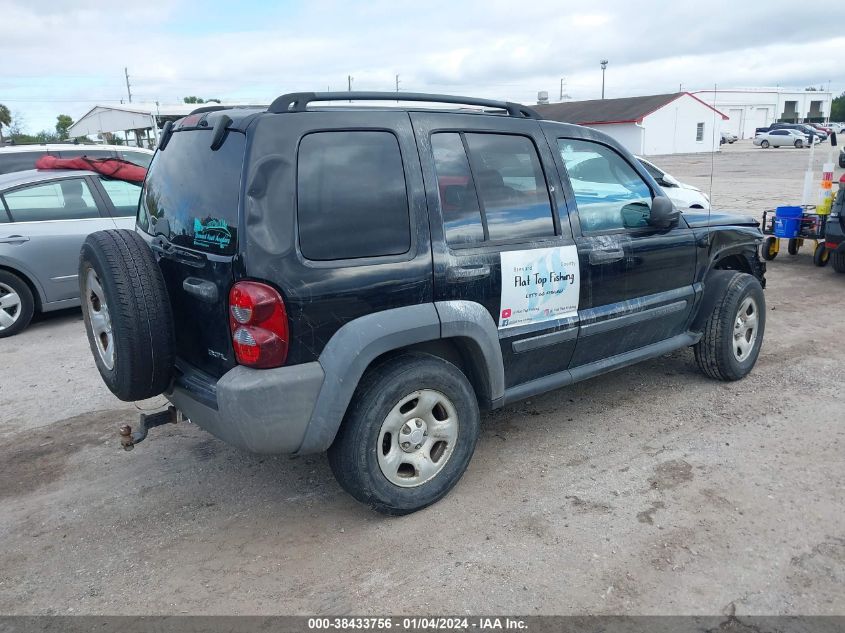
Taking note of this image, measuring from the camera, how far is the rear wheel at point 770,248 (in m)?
9.48

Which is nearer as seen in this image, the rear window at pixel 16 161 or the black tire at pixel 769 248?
the black tire at pixel 769 248

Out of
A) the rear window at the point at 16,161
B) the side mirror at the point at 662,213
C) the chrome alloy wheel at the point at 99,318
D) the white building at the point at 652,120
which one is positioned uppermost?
the white building at the point at 652,120

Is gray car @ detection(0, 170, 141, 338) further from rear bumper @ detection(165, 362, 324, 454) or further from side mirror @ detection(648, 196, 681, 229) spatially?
side mirror @ detection(648, 196, 681, 229)

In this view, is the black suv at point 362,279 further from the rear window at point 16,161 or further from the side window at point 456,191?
the rear window at point 16,161

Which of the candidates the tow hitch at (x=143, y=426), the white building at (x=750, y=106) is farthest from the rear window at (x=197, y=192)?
the white building at (x=750, y=106)

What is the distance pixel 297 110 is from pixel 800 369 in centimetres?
432

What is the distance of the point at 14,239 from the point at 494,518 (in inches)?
232

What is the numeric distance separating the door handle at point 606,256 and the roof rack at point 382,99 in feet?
2.82

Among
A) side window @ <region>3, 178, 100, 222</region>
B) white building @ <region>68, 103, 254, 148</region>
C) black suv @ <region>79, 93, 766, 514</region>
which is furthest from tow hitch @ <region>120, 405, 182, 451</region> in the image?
white building @ <region>68, 103, 254, 148</region>

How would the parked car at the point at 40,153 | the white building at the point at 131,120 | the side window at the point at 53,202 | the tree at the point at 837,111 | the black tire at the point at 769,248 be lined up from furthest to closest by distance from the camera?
1. the tree at the point at 837,111
2. the white building at the point at 131,120
3. the parked car at the point at 40,153
4. the black tire at the point at 769,248
5. the side window at the point at 53,202

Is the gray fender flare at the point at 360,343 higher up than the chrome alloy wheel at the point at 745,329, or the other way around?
the gray fender flare at the point at 360,343

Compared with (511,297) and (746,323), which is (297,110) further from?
(746,323)

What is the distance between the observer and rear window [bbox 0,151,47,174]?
984 centimetres

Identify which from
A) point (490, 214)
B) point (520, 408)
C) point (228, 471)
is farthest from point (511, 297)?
→ point (228, 471)
